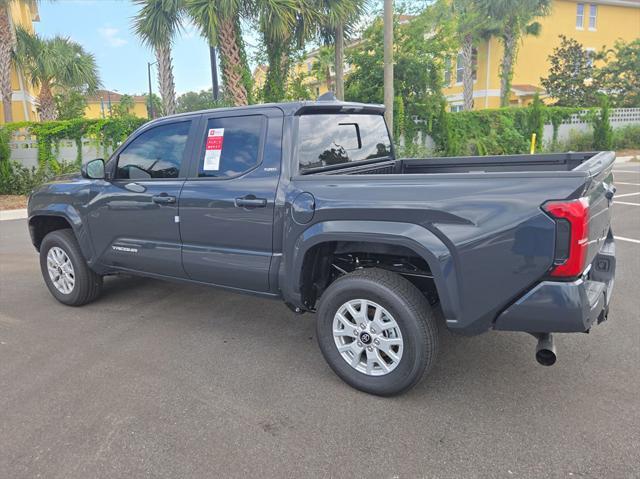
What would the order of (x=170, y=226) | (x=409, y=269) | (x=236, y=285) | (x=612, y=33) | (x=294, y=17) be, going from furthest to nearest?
(x=612, y=33) → (x=294, y=17) → (x=170, y=226) → (x=236, y=285) → (x=409, y=269)

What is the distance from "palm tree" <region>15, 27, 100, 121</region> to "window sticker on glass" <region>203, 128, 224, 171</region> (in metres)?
19.0

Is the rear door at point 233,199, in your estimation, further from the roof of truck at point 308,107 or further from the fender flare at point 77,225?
the fender flare at point 77,225

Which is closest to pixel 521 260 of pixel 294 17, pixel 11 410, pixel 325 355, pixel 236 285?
pixel 325 355

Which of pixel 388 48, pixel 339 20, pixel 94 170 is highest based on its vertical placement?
pixel 339 20

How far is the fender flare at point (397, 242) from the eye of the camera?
275 cm

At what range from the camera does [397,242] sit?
9.43ft

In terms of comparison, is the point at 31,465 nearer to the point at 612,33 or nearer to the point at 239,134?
the point at 239,134

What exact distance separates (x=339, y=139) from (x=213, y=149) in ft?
3.16

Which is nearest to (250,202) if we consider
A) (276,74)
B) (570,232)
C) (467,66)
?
(570,232)

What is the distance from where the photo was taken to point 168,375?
11.4 ft

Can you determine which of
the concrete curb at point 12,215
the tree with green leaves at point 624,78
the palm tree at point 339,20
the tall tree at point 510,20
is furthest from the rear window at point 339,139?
the tree with green leaves at point 624,78

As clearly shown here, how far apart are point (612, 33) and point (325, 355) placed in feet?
123

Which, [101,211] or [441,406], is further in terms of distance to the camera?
[101,211]

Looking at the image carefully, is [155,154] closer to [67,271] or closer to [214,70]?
[67,271]
